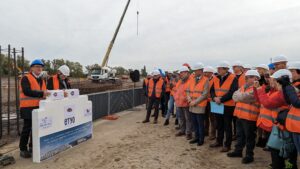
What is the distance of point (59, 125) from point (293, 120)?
14.5ft

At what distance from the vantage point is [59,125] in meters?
5.46

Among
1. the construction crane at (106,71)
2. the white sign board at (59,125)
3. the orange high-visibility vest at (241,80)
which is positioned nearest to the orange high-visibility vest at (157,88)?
the white sign board at (59,125)

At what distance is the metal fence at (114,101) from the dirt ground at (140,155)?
2223 mm

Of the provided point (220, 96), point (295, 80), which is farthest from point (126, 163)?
point (295, 80)

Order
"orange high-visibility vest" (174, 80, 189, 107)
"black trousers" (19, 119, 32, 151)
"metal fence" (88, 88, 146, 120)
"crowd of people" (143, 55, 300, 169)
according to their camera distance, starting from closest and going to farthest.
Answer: "crowd of people" (143, 55, 300, 169) < "black trousers" (19, 119, 32, 151) < "orange high-visibility vest" (174, 80, 189, 107) < "metal fence" (88, 88, 146, 120)

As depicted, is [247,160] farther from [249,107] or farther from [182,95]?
[182,95]

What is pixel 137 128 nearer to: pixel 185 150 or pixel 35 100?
pixel 185 150

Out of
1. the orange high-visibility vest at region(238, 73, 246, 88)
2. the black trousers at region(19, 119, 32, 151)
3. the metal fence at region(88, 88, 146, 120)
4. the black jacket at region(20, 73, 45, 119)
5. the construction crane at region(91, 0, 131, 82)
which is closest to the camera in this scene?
the black jacket at region(20, 73, 45, 119)

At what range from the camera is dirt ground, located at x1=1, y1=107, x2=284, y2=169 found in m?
4.83

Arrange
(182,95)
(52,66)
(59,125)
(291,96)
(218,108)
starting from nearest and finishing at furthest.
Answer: (291,96)
(59,125)
(218,108)
(182,95)
(52,66)

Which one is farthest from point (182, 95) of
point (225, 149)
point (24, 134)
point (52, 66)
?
point (52, 66)

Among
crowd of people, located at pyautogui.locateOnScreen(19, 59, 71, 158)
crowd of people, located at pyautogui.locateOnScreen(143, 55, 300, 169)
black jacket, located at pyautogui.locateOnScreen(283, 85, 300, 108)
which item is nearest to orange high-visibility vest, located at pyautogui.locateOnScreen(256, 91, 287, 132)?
crowd of people, located at pyautogui.locateOnScreen(143, 55, 300, 169)

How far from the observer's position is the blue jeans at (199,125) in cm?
602

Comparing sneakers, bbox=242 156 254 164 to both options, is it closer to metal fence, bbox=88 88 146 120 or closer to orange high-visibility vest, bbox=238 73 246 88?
orange high-visibility vest, bbox=238 73 246 88
